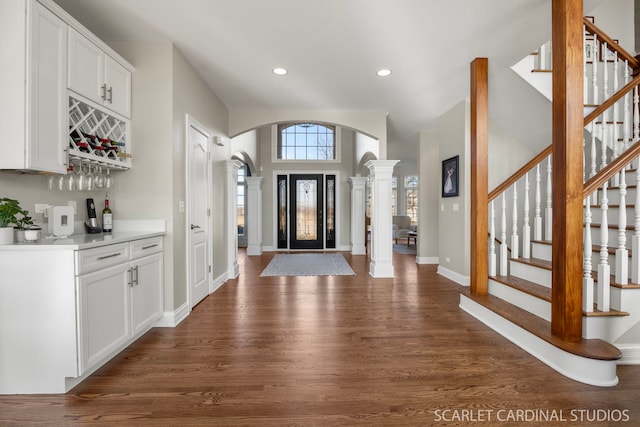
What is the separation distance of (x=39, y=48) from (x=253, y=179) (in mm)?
6278

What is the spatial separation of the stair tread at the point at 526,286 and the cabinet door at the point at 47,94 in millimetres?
3726

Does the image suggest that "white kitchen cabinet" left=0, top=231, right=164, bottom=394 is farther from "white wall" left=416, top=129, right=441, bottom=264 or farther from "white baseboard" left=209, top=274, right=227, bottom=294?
"white wall" left=416, top=129, right=441, bottom=264

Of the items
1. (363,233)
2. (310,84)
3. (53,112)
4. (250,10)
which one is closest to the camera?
(53,112)

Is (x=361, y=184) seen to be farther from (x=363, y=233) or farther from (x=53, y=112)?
(x=53, y=112)

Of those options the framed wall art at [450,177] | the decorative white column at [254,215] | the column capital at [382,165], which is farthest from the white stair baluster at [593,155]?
the decorative white column at [254,215]

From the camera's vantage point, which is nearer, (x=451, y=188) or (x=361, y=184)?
(x=451, y=188)

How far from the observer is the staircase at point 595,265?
2.10 metres

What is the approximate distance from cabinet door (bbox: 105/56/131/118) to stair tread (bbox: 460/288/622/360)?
12.3ft

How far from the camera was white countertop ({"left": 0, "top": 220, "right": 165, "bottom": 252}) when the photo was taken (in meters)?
1.82

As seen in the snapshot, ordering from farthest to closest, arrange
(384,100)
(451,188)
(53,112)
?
(451,188) → (384,100) → (53,112)

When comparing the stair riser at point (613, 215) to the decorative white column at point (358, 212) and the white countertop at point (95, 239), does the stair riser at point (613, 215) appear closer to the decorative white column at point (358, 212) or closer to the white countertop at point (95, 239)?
the white countertop at point (95, 239)

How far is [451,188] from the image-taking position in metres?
4.83

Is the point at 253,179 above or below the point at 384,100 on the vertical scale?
below

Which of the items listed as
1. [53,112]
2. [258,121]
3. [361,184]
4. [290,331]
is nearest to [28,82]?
[53,112]
